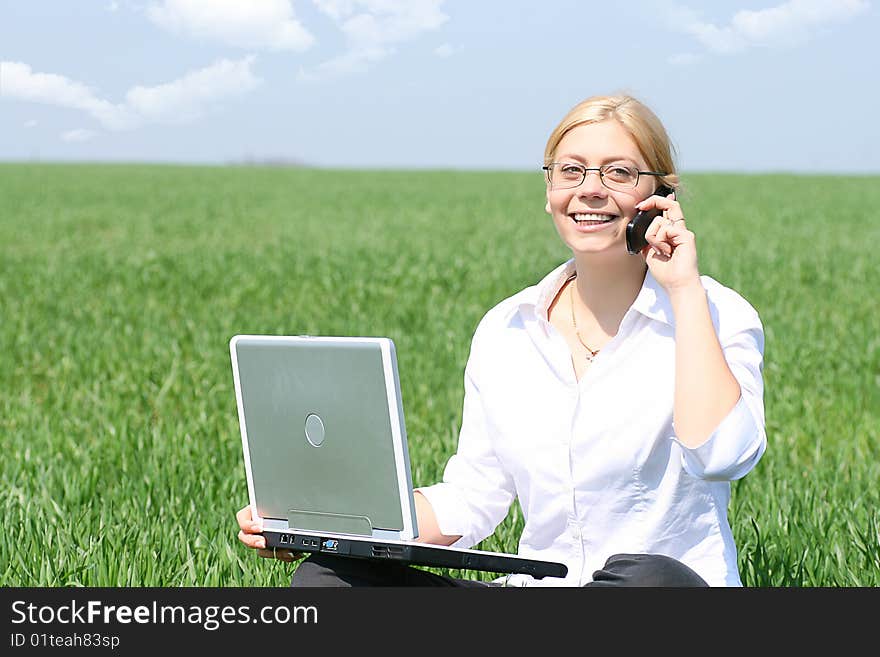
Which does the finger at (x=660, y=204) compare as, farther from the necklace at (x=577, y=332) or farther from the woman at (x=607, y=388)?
the necklace at (x=577, y=332)

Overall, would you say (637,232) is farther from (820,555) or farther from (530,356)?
(820,555)

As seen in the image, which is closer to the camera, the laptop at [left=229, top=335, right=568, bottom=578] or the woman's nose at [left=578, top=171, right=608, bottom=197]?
the laptop at [left=229, top=335, right=568, bottom=578]

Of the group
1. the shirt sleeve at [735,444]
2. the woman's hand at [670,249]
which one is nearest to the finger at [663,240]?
the woman's hand at [670,249]

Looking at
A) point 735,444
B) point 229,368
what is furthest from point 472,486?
point 229,368

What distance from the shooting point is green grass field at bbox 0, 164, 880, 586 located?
4137 millimetres

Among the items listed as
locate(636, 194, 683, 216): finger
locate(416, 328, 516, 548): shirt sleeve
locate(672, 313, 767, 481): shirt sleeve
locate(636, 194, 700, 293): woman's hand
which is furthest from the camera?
locate(416, 328, 516, 548): shirt sleeve

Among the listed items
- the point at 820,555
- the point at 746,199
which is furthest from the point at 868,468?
the point at 746,199

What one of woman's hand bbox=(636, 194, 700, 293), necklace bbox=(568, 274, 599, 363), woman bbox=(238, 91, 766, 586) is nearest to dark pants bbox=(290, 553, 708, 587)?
woman bbox=(238, 91, 766, 586)

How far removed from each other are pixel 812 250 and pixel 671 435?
14.6 m

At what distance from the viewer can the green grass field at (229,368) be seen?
13.6 ft

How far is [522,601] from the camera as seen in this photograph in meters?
2.61

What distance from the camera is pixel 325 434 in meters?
2.72

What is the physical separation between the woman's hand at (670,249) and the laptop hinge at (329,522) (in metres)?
0.92

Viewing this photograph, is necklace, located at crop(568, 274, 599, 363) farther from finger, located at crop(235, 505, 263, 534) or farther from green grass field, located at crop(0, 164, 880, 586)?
finger, located at crop(235, 505, 263, 534)
